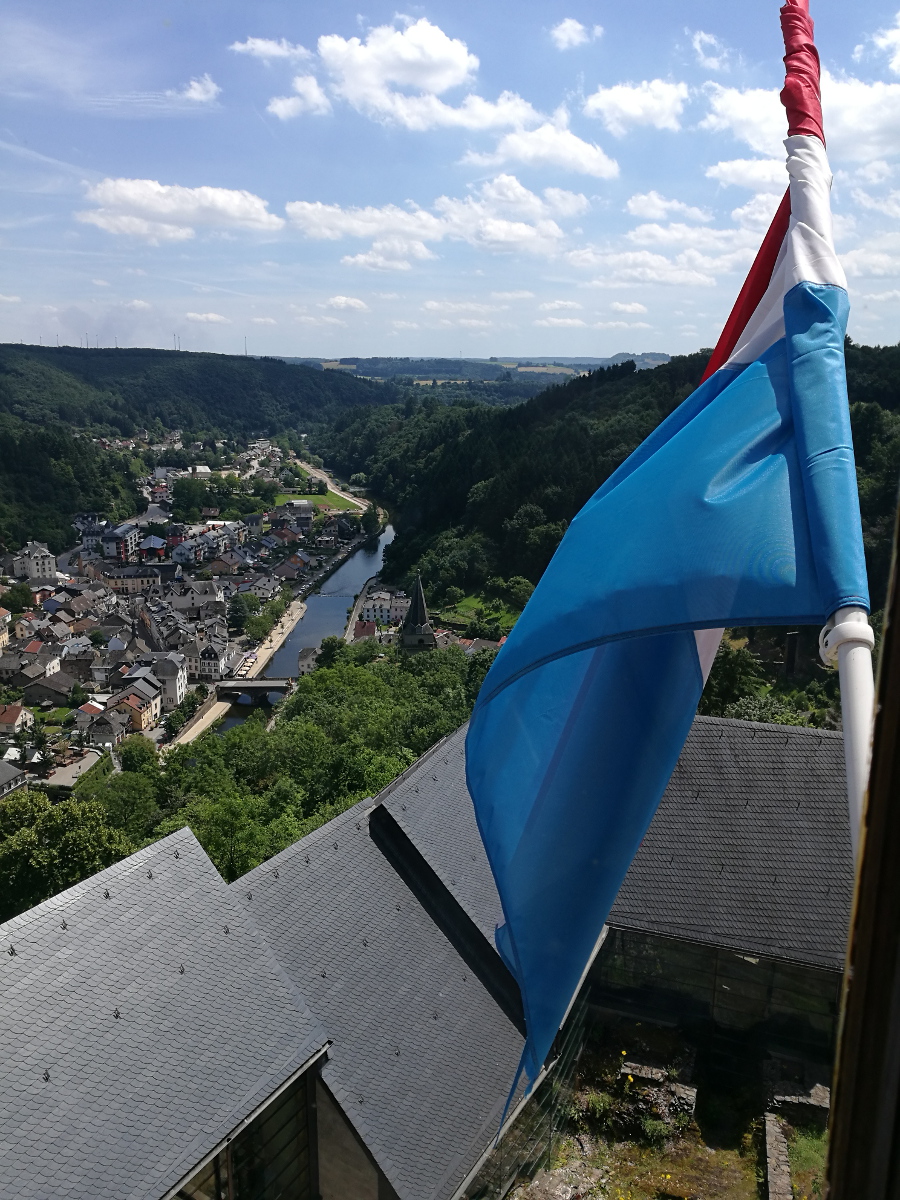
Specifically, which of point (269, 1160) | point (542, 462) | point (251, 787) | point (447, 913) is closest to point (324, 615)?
point (542, 462)

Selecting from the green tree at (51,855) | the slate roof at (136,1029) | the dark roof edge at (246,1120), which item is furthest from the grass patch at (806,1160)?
the green tree at (51,855)

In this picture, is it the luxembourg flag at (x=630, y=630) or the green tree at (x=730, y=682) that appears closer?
the luxembourg flag at (x=630, y=630)

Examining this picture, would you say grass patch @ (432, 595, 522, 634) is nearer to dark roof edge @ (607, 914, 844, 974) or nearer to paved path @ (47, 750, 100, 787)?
paved path @ (47, 750, 100, 787)

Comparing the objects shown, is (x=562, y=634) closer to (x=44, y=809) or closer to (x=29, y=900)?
(x=29, y=900)

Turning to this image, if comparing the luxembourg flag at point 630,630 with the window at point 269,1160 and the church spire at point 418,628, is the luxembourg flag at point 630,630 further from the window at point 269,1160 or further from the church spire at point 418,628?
the church spire at point 418,628

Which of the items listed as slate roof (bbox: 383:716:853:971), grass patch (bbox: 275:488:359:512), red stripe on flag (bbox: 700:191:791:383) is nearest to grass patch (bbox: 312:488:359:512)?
grass patch (bbox: 275:488:359:512)

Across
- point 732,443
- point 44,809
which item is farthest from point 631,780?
point 44,809

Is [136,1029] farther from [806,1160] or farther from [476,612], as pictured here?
[476,612]
